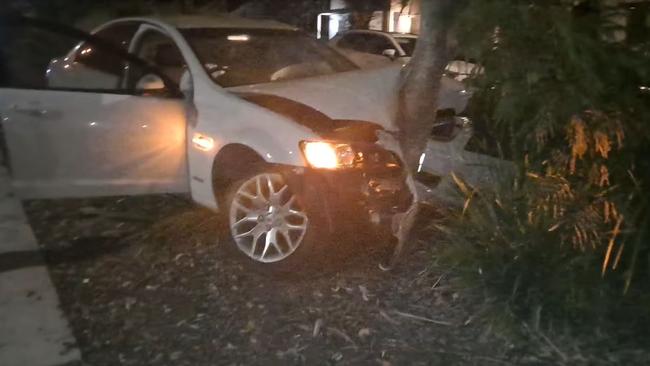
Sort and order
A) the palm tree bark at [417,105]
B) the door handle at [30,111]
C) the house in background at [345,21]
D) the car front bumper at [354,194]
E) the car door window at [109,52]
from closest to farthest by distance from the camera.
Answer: the palm tree bark at [417,105], the car front bumper at [354,194], the door handle at [30,111], the car door window at [109,52], the house in background at [345,21]

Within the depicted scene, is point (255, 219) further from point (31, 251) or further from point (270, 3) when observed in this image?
point (270, 3)

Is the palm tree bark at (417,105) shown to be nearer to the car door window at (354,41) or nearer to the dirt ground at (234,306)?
the dirt ground at (234,306)

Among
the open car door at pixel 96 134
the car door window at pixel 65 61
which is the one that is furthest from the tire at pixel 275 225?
the car door window at pixel 65 61

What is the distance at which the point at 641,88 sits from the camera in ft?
14.6

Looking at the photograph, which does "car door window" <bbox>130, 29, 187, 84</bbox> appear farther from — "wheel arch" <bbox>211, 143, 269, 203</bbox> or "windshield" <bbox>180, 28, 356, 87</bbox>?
"wheel arch" <bbox>211, 143, 269, 203</bbox>

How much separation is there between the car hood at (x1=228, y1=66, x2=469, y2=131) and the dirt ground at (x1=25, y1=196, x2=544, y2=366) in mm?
975

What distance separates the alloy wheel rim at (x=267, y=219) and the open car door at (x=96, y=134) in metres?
0.85

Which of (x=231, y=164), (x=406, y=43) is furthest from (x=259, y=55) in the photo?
(x=406, y=43)

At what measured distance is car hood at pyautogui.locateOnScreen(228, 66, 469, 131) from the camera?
6.02 m

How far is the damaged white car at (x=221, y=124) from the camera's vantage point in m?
5.71

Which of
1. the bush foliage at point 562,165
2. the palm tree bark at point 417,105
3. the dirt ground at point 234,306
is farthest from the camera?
the palm tree bark at point 417,105

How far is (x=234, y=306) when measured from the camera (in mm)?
5258

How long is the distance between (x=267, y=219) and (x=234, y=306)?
0.77m

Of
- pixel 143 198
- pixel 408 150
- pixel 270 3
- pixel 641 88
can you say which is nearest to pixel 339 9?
pixel 270 3
